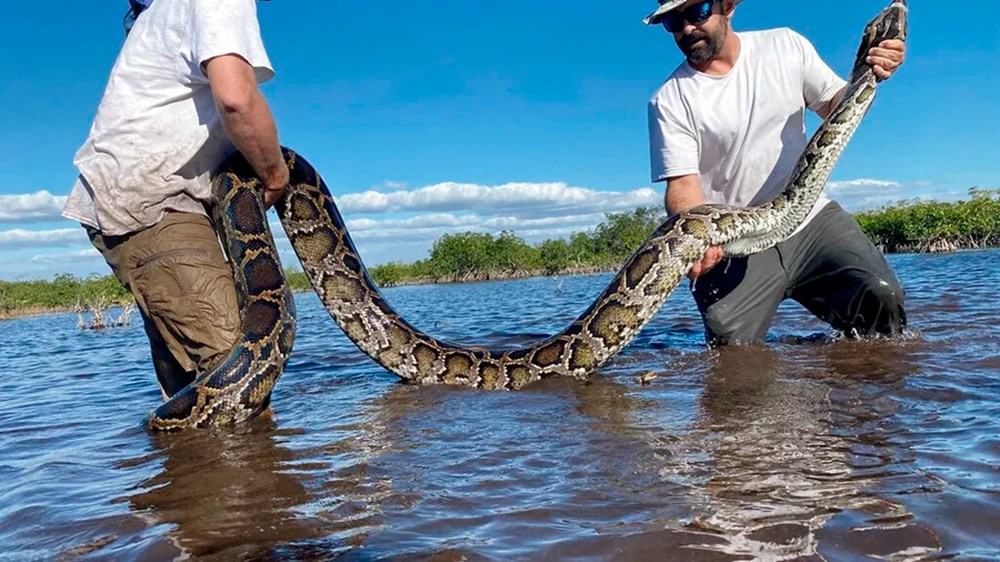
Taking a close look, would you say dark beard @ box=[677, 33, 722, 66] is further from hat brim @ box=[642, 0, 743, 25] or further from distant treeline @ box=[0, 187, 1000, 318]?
distant treeline @ box=[0, 187, 1000, 318]

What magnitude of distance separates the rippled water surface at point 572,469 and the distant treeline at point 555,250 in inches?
1087

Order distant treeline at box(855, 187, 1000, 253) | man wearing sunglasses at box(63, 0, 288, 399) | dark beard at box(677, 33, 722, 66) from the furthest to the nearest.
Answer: distant treeline at box(855, 187, 1000, 253), dark beard at box(677, 33, 722, 66), man wearing sunglasses at box(63, 0, 288, 399)

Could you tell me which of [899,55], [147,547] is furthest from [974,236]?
[147,547]

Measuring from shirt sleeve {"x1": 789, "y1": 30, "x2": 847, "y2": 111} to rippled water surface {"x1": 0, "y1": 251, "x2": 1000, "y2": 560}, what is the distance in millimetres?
2589

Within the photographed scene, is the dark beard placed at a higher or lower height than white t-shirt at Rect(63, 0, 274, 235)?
higher

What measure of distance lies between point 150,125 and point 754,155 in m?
5.65

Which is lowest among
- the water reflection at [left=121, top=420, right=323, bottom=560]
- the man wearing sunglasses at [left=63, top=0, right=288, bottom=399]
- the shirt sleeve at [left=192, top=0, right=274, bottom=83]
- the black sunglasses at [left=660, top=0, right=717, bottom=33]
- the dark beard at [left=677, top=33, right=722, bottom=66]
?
the water reflection at [left=121, top=420, right=323, bottom=560]

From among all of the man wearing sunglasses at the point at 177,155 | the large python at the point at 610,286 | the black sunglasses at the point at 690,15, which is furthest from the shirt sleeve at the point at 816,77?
the man wearing sunglasses at the point at 177,155

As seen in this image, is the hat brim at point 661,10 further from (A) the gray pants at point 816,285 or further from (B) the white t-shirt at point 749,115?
(A) the gray pants at point 816,285

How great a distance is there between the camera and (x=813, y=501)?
3.25 metres

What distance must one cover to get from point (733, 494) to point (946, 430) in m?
1.70

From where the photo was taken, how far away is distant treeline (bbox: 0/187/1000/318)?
44.0 m

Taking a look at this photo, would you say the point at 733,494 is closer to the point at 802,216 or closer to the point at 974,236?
the point at 802,216

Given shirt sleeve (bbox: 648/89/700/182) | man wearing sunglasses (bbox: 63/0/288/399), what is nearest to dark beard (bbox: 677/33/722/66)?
shirt sleeve (bbox: 648/89/700/182)
